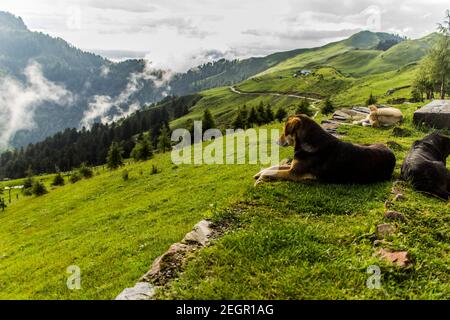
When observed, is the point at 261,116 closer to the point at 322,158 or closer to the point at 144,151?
the point at 144,151

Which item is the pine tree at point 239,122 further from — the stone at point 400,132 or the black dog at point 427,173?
the black dog at point 427,173

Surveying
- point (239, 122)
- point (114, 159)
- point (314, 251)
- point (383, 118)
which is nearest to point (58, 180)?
point (114, 159)

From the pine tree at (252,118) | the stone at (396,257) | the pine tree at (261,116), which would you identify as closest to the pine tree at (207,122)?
the pine tree at (252,118)

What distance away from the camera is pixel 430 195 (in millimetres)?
12633

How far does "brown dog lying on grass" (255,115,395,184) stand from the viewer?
1306cm

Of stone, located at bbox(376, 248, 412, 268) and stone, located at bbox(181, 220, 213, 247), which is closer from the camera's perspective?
stone, located at bbox(376, 248, 412, 268)

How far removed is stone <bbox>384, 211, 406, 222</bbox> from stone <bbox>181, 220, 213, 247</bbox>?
17.2ft

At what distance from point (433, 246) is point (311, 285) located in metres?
4.13

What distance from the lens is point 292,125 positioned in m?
13.4

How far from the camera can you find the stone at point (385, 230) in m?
8.92

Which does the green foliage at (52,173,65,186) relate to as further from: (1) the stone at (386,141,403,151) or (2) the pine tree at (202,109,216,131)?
(1) the stone at (386,141,403,151)

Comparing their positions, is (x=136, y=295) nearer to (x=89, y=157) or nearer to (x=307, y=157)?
(x=307, y=157)

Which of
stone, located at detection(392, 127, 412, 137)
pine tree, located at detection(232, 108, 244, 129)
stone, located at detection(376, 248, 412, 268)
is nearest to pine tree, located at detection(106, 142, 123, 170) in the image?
pine tree, located at detection(232, 108, 244, 129)
